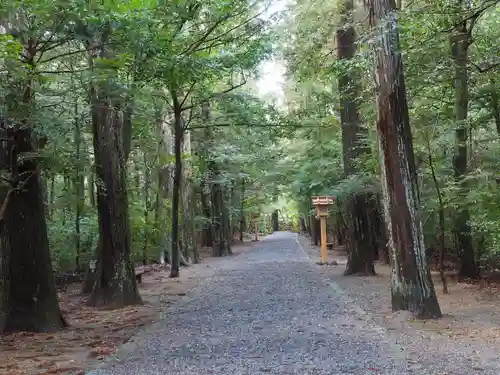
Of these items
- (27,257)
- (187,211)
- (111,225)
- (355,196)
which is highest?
(187,211)

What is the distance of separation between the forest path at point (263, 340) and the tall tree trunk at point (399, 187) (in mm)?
875

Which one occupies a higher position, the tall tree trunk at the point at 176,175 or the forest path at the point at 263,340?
the tall tree trunk at the point at 176,175

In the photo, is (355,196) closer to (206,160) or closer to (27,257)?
(27,257)

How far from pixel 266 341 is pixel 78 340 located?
2.80 meters

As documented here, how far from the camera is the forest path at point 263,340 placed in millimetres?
5551

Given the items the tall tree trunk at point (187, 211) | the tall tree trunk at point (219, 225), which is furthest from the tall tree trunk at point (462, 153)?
the tall tree trunk at point (219, 225)

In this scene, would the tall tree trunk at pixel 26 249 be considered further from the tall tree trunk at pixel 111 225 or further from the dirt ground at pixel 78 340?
the tall tree trunk at pixel 111 225

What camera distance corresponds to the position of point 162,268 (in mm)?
20344

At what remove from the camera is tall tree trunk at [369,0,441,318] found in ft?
26.6

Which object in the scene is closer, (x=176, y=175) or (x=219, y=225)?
(x=176, y=175)

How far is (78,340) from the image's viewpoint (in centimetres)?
752

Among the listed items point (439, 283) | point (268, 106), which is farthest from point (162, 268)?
point (439, 283)

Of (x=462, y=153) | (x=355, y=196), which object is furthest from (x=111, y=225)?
(x=462, y=153)

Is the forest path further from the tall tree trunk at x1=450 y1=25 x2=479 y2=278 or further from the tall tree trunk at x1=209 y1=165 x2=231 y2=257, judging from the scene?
the tall tree trunk at x1=209 y1=165 x2=231 y2=257
